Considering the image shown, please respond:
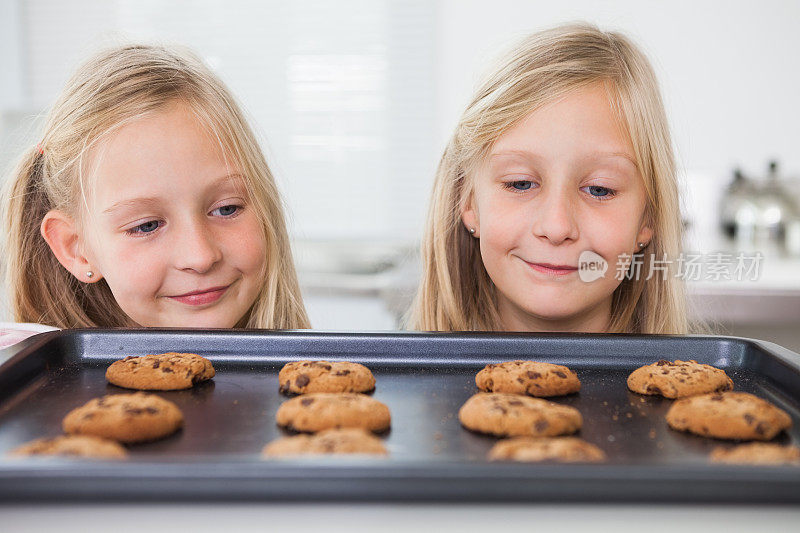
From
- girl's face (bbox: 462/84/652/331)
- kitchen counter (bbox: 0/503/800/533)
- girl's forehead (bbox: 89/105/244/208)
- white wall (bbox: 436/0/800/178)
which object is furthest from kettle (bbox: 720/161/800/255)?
kitchen counter (bbox: 0/503/800/533)

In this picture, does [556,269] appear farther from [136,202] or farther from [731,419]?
[136,202]

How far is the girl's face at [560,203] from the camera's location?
4.43 feet

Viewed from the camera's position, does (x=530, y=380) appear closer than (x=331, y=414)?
No

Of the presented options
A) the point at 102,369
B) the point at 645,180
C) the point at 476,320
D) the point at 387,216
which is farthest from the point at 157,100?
the point at 387,216

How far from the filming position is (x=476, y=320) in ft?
5.48

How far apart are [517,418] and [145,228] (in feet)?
2.71

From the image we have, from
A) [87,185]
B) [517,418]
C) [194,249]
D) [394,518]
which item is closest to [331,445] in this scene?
[394,518]

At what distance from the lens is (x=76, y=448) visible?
73 centimetres

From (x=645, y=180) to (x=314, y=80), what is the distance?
2.80m

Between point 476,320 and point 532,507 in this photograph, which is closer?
point 532,507

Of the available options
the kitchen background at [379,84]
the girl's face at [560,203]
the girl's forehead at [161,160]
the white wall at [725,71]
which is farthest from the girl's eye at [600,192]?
the white wall at [725,71]

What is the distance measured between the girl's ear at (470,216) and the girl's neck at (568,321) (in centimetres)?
19

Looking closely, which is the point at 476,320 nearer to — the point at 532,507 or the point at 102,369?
the point at 102,369

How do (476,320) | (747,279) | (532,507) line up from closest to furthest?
(532,507)
(476,320)
(747,279)
